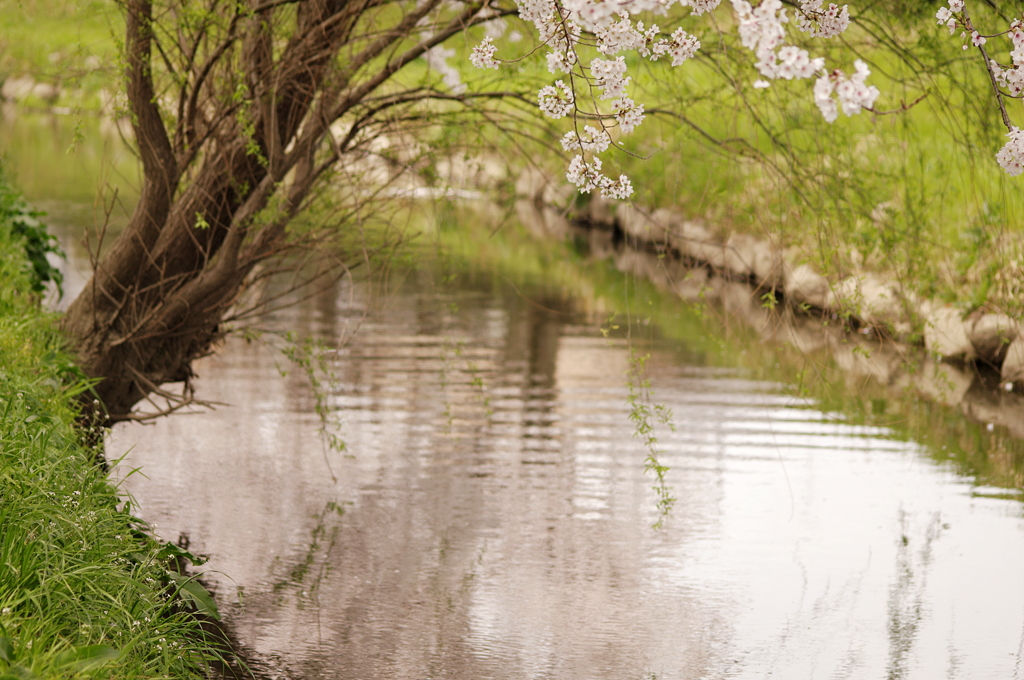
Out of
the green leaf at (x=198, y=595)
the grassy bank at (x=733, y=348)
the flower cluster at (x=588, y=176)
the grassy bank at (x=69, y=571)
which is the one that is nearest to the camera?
the grassy bank at (x=69, y=571)

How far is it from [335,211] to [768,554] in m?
3.22

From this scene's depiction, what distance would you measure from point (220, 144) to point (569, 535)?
10.1ft

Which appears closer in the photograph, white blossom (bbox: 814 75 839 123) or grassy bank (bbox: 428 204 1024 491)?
white blossom (bbox: 814 75 839 123)

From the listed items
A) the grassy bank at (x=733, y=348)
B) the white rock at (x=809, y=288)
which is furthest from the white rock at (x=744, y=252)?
the white rock at (x=809, y=288)

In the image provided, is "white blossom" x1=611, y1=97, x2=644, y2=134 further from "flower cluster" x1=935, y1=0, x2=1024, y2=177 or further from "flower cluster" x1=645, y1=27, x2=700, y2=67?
"flower cluster" x1=935, y1=0, x2=1024, y2=177

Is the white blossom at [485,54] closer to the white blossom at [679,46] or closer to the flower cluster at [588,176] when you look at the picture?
the flower cluster at [588,176]

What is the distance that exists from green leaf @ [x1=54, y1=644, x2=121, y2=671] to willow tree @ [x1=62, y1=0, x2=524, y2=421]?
3.01 metres

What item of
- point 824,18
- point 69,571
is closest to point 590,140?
point 824,18

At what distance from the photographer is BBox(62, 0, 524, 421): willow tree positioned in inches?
249

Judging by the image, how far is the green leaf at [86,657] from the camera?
331 centimetres

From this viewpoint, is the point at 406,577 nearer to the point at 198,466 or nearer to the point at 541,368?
the point at 198,466

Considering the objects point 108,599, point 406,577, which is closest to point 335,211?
point 406,577

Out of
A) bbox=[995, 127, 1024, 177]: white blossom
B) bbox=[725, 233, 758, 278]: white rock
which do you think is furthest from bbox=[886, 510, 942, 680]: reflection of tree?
bbox=[725, 233, 758, 278]: white rock

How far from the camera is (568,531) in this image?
7.02 metres
